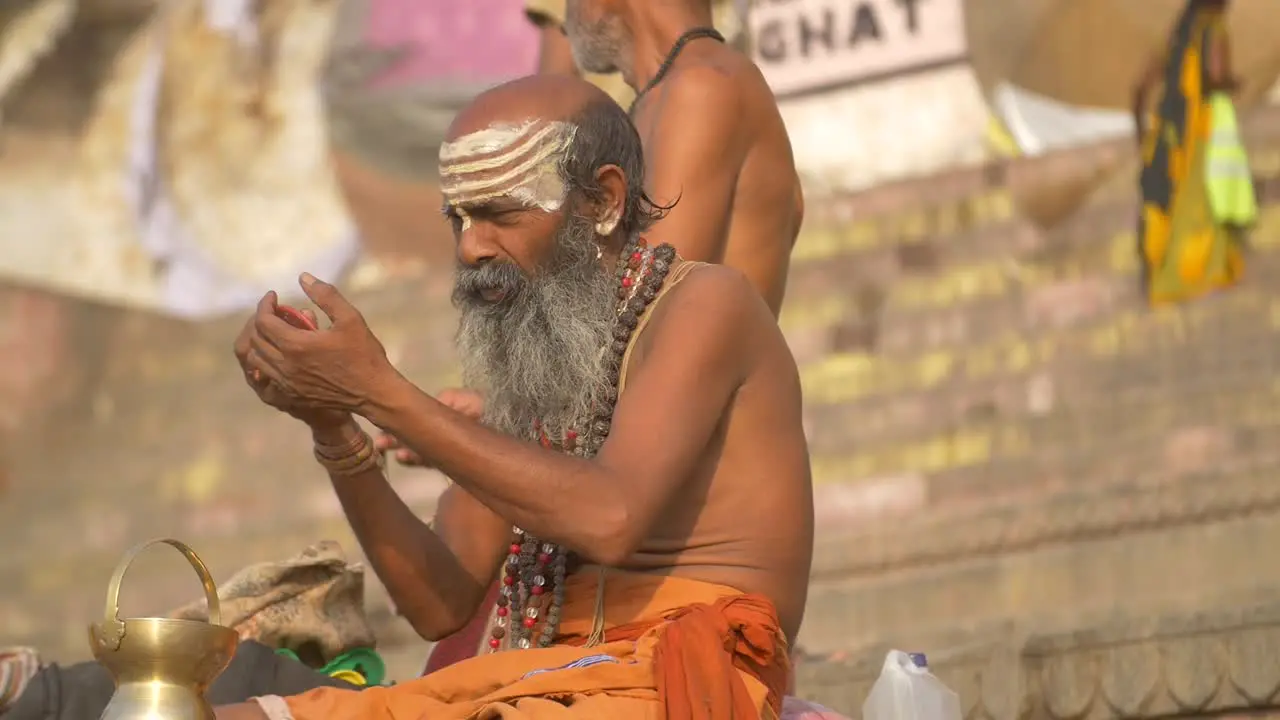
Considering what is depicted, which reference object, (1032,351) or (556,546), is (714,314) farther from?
(1032,351)

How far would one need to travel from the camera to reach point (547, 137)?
3.26 metres

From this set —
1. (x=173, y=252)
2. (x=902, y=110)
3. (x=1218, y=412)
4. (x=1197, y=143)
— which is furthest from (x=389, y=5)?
(x=1218, y=412)

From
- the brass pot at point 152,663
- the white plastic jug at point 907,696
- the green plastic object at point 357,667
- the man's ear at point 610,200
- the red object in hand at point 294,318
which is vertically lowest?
the white plastic jug at point 907,696

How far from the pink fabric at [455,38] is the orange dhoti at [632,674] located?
1101cm

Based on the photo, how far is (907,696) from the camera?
3533mm

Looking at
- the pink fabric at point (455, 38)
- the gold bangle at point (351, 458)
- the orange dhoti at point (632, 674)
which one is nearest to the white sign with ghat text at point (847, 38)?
the pink fabric at point (455, 38)

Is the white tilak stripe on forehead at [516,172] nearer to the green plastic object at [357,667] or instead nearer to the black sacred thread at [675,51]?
the black sacred thread at [675,51]

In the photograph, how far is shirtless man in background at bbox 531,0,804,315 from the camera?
4004 mm

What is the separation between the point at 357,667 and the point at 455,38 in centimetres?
1029

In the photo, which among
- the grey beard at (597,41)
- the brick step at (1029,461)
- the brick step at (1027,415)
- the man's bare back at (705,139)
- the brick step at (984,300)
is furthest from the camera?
the brick step at (984,300)

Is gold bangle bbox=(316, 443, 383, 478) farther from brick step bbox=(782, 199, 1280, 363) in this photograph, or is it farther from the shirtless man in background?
brick step bbox=(782, 199, 1280, 363)

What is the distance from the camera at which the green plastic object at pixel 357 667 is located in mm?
4254

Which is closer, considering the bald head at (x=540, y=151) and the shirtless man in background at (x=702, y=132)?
the bald head at (x=540, y=151)

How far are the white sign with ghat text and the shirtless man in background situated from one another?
7.31 meters
